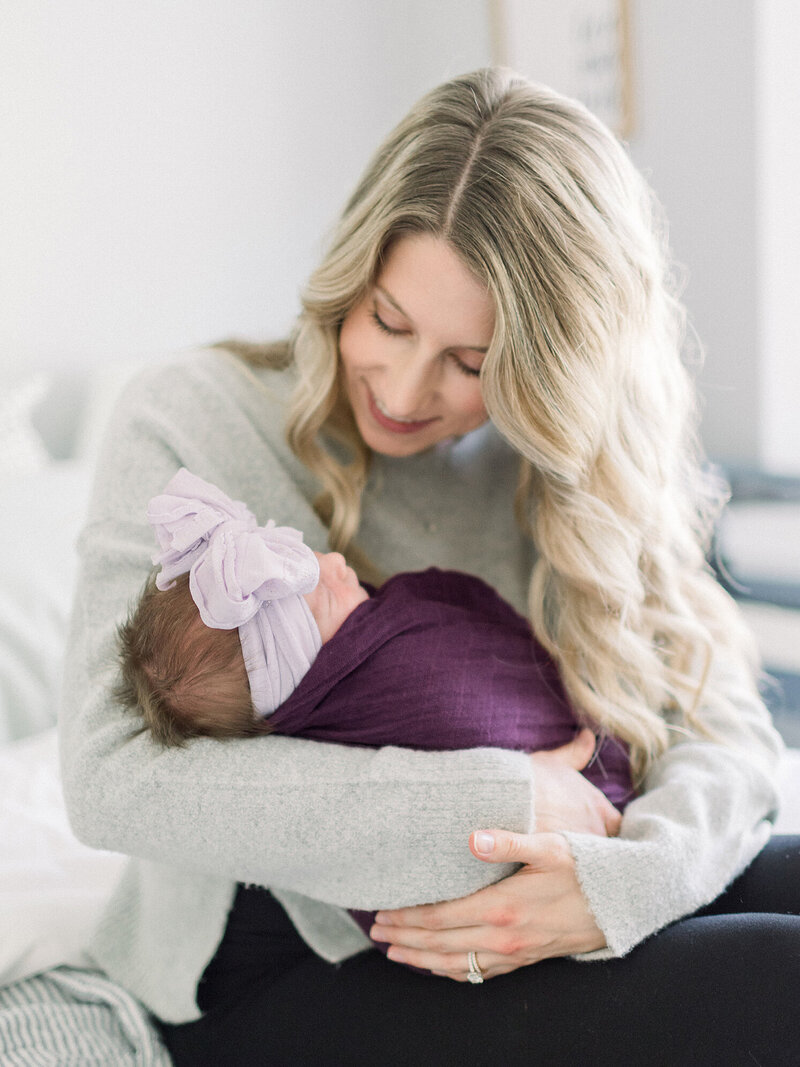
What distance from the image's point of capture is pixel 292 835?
36.6 inches

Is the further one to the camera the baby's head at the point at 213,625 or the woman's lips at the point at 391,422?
the woman's lips at the point at 391,422

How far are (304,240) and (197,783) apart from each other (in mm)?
2231


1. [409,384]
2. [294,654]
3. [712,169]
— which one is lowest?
[294,654]

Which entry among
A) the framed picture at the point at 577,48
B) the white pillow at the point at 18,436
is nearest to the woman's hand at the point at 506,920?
the white pillow at the point at 18,436

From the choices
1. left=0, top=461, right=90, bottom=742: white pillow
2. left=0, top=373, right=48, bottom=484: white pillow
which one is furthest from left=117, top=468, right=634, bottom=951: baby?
left=0, top=373, right=48, bottom=484: white pillow

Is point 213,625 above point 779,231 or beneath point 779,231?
beneath

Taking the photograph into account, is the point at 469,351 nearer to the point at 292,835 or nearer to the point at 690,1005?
the point at 292,835

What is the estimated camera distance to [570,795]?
104 cm

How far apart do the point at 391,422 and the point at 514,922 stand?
0.63 meters

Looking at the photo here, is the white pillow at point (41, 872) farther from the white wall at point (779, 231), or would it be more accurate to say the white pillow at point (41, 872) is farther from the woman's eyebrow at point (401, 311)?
the white wall at point (779, 231)

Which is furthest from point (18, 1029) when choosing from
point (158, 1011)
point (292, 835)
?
point (292, 835)

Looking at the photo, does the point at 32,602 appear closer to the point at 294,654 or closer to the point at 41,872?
the point at 41,872

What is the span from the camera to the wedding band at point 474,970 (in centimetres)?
94

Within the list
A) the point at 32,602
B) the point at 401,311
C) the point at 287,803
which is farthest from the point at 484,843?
the point at 32,602
